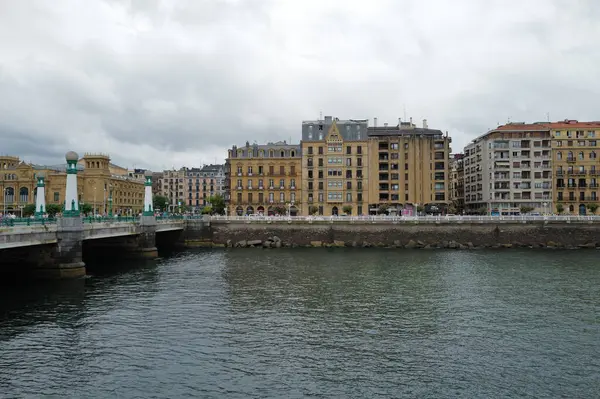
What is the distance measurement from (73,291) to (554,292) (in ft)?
146

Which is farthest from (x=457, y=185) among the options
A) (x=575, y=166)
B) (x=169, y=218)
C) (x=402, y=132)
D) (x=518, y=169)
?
(x=169, y=218)

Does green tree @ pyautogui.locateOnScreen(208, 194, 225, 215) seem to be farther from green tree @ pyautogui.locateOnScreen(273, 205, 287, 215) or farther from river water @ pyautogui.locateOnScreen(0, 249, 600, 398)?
river water @ pyautogui.locateOnScreen(0, 249, 600, 398)

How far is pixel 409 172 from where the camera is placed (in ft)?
403

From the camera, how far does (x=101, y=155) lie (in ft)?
512

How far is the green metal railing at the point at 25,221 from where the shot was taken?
136 feet

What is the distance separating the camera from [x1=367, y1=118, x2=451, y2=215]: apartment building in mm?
122062

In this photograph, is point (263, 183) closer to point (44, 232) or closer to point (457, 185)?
point (44, 232)

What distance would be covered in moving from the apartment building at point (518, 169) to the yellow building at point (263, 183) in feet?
167

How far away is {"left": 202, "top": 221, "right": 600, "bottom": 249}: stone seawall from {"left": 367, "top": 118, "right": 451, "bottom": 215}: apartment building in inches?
1136

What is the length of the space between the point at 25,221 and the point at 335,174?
87068 millimetres

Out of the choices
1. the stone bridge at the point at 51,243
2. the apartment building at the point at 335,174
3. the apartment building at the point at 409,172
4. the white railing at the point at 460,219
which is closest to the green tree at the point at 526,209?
the apartment building at the point at 409,172

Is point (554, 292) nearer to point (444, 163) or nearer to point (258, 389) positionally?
point (258, 389)

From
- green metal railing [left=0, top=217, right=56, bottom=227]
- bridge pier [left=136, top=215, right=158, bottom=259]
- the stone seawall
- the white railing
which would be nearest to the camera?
green metal railing [left=0, top=217, right=56, bottom=227]

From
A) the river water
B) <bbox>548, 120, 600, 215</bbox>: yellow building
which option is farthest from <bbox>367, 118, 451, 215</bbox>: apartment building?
the river water
